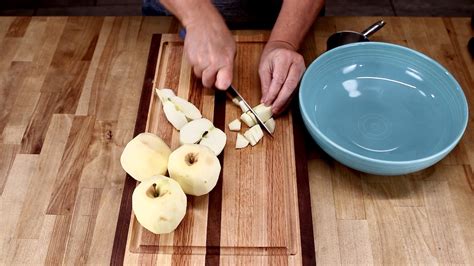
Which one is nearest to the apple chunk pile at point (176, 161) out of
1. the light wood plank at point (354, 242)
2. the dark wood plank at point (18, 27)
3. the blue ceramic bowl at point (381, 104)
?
the blue ceramic bowl at point (381, 104)

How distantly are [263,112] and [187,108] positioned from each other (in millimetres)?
160

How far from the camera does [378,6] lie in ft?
7.88

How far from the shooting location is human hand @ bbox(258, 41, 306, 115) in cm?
108

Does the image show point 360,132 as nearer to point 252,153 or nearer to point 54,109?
point 252,153

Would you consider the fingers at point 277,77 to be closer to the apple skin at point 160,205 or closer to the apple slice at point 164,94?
the apple slice at point 164,94

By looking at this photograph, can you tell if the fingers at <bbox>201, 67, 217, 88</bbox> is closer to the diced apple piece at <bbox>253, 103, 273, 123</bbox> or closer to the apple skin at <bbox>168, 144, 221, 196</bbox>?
the diced apple piece at <bbox>253, 103, 273, 123</bbox>

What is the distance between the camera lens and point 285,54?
3.67ft

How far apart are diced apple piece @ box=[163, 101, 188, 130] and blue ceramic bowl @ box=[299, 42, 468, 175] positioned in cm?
24

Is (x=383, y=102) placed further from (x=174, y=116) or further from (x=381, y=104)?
(x=174, y=116)

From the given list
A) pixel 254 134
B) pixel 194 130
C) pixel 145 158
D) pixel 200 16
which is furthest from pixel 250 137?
pixel 200 16

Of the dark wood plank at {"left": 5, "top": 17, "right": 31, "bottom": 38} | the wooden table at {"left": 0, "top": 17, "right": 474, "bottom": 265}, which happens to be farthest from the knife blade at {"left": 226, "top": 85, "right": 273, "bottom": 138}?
the dark wood plank at {"left": 5, "top": 17, "right": 31, "bottom": 38}

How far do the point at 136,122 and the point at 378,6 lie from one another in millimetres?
1678

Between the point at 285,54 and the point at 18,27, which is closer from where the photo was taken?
the point at 285,54

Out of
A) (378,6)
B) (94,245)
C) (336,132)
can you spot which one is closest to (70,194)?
(94,245)
